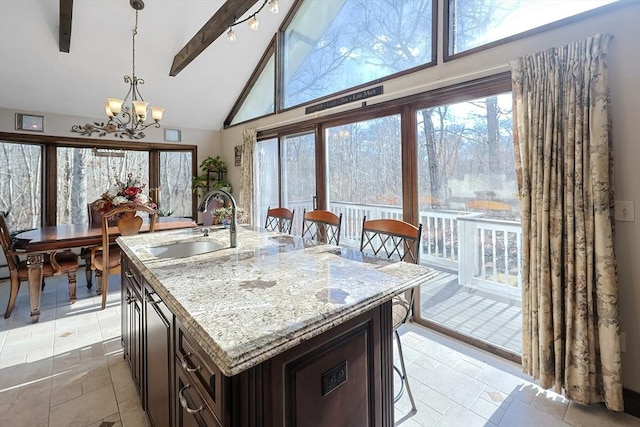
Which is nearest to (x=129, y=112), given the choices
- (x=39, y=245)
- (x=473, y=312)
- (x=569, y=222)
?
(x=39, y=245)

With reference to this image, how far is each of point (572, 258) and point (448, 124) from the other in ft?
4.61

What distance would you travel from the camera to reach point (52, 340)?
267 centimetres

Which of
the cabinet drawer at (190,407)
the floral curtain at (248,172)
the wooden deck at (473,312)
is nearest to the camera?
the cabinet drawer at (190,407)

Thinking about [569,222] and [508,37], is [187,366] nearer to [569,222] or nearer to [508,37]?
[569,222]

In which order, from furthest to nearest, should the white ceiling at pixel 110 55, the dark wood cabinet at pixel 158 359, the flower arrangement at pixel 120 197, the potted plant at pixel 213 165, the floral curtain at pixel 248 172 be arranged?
the potted plant at pixel 213 165 → the floral curtain at pixel 248 172 → the white ceiling at pixel 110 55 → the flower arrangement at pixel 120 197 → the dark wood cabinet at pixel 158 359

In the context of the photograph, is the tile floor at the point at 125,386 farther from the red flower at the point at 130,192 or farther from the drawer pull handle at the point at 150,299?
the red flower at the point at 130,192

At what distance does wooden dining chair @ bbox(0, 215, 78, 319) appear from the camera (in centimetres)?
298

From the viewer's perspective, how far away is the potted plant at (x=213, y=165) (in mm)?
5832

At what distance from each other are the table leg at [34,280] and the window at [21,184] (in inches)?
84.3

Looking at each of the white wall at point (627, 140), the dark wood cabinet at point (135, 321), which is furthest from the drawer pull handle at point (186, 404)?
the white wall at point (627, 140)

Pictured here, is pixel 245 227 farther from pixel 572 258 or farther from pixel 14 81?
pixel 14 81

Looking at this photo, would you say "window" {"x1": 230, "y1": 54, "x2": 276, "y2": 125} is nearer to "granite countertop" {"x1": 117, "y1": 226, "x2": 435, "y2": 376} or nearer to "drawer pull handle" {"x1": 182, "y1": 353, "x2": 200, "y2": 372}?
"granite countertop" {"x1": 117, "y1": 226, "x2": 435, "y2": 376}

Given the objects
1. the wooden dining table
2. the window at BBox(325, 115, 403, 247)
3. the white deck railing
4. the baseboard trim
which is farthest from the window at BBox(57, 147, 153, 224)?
the baseboard trim

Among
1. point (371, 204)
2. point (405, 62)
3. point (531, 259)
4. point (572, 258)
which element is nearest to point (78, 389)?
point (371, 204)
